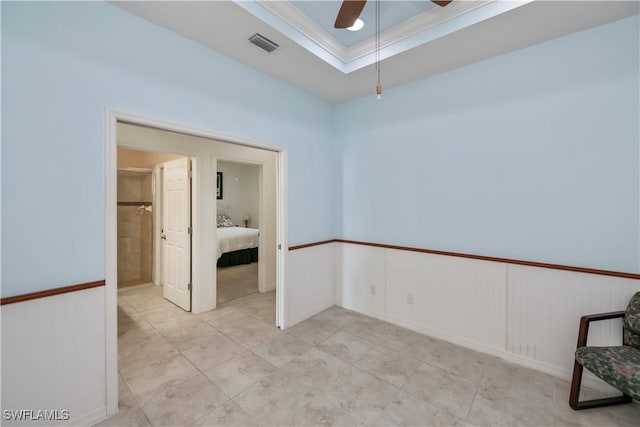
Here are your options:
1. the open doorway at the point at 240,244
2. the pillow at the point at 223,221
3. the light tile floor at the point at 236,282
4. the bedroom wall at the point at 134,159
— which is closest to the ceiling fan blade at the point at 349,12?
the open doorway at the point at 240,244

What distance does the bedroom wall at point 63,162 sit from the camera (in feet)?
4.96

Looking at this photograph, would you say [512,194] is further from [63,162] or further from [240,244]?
[240,244]

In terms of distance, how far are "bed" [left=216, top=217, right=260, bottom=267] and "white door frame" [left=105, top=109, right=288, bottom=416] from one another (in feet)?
6.50

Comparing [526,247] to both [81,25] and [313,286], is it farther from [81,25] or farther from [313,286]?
[81,25]

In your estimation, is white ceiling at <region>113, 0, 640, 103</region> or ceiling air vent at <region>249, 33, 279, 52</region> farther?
ceiling air vent at <region>249, 33, 279, 52</region>

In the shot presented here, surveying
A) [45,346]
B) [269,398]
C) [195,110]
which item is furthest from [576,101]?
[45,346]

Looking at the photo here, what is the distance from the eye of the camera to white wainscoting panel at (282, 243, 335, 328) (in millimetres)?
3189

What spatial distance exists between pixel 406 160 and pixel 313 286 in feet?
6.27

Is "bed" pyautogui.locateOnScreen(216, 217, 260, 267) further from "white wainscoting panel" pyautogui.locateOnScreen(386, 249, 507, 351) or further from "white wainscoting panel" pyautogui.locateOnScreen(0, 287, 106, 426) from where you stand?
"white wainscoting panel" pyautogui.locateOnScreen(0, 287, 106, 426)

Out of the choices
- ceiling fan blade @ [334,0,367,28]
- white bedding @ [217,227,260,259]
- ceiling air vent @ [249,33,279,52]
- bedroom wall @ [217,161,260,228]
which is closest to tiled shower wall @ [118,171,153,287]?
white bedding @ [217,227,260,259]

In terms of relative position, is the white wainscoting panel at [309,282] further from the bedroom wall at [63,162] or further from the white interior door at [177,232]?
the bedroom wall at [63,162]

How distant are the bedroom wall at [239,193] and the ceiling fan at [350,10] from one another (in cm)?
623

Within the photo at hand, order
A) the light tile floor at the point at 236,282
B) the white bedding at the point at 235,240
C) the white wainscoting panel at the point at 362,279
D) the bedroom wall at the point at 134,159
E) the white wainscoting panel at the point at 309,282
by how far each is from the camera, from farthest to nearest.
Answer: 1. the white bedding at the point at 235,240
2. the bedroom wall at the point at 134,159
3. the light tile floor at the point at 236,282
4. the white wainscoting panel at the point at 362,279
5. the white wainscoting panel at the point at 309,282

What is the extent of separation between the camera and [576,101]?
2.17 m
